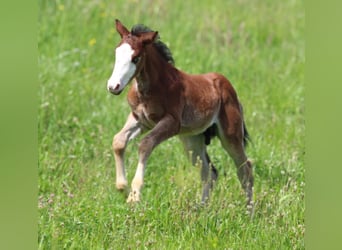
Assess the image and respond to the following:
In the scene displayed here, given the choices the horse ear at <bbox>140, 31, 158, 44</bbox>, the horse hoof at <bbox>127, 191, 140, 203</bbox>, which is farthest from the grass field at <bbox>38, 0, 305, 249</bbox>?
the horse ear at <bbox>140, 31, 158, 44</bbox>

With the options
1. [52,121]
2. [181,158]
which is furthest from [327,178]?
[52,121]

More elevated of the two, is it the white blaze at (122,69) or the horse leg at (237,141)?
the white blaze at (122,69)

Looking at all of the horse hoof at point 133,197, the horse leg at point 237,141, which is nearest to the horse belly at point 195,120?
the horse leg at point 237,141

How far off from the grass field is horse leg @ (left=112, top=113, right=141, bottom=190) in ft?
1.28

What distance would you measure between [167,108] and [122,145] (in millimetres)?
440

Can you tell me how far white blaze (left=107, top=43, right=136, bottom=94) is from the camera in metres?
5.12

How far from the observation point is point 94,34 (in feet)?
35.3

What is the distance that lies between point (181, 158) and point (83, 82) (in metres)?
2.20

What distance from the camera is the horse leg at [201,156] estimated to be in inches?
264

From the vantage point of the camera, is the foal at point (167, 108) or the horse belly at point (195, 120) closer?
the foal at point (167, 108)

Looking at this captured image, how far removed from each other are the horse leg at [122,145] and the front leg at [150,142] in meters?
0.08

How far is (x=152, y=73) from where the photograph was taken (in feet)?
18.8

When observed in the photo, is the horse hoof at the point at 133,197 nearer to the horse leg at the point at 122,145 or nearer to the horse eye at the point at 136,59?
the horse leg at the point at 122,145

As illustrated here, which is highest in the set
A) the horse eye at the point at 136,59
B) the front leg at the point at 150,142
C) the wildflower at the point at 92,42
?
the wildflower at the point at 92,42
